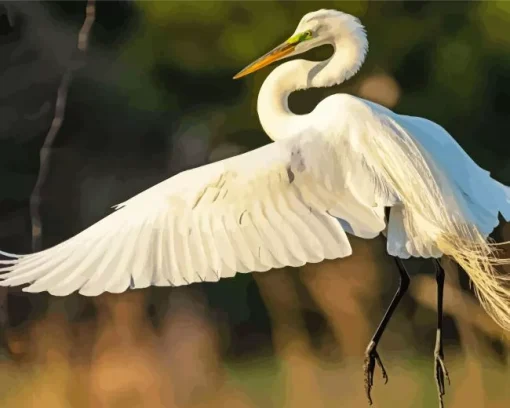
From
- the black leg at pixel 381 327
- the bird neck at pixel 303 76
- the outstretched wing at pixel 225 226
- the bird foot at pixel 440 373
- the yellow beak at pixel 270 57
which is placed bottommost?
the bird foot at pixel 440 373

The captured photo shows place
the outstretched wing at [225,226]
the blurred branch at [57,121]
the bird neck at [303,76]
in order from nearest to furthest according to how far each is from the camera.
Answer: the outstretched wing at [225,226] < the bird neck at [303,76] < the blurred branch at [57,121]

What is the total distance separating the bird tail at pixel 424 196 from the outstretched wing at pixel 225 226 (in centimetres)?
5

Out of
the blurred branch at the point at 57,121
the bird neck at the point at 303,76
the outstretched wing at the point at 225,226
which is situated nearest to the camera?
the outstretched wing at the point at 225,226

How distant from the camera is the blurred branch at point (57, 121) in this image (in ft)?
5.77

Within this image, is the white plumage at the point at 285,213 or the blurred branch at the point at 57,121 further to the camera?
the blurred branch at the point at 57,121

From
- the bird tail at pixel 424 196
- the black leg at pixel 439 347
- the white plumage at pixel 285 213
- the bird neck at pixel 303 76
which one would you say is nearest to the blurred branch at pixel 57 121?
the white plumage at pixel 285 213

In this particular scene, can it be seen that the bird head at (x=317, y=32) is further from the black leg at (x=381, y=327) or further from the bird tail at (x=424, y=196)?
the black leg at (x=381, y=327)

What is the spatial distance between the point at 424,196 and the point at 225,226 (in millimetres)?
395

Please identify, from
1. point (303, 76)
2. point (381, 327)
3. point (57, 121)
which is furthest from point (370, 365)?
point (57, 121)

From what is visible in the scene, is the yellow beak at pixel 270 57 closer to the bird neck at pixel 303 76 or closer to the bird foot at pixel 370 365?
the bird neck at pixel 303 76

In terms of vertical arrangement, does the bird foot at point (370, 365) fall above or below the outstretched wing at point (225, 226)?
below

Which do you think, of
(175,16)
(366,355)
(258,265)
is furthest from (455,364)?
(175,16)

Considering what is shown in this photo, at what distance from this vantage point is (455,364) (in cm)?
171

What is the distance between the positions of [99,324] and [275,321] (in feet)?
1.40
